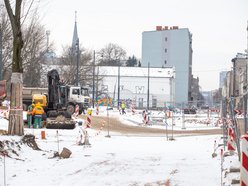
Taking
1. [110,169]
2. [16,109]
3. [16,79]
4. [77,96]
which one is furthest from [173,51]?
[110,169]

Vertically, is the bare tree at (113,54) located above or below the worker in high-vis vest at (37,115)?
above

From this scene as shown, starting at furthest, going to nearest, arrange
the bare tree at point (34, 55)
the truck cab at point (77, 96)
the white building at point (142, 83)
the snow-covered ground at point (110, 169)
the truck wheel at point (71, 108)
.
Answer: the white building at point (142, 83) < the bare tree at point (34, 55) < the truck cab at point (77, 96) < the truck wheel at point (71, 108) < the snow-covered ground at point (110, 169)

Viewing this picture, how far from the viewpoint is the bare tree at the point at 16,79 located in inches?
594

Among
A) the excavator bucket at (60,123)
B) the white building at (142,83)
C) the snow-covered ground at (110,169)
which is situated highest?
the white building at (142,83)

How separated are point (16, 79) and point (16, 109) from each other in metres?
1.08

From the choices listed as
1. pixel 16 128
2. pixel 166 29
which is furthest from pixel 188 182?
pixel 166 29

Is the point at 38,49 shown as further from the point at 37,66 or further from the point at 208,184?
the point at 208,184

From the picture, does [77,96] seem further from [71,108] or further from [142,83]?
[142,83]

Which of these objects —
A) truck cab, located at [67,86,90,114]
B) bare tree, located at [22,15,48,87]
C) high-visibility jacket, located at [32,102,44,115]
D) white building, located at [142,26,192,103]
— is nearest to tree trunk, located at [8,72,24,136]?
high-visibility jacket, located at [32,102,44,115]

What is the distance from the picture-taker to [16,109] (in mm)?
15039

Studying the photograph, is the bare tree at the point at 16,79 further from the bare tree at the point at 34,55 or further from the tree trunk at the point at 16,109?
the bare tree at the point at 34,55

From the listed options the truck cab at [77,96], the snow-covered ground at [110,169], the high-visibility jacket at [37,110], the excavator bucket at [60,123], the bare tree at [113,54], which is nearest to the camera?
the snow-covered ground at [110,169]

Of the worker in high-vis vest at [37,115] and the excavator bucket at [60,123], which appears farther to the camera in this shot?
the excavator bucket at [60,123]

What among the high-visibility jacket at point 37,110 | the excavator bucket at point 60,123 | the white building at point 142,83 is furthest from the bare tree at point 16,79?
the white building at point 142,83
